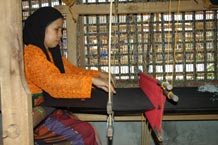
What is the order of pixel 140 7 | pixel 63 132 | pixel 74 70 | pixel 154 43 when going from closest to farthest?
pixel 63 132 < pixel 74 70 < pixel 140 7 < pixel 154 43

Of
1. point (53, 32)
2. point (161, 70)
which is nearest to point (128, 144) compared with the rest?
point (161, 70)

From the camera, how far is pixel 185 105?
2.14m

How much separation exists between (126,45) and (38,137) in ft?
4.72

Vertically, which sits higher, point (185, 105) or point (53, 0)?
point (53, 0)

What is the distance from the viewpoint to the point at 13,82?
125cm

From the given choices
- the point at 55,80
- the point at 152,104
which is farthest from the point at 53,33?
the point at 152,104

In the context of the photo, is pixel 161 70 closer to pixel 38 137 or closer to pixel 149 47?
pixel 149 47

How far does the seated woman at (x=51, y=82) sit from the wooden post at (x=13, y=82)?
628mm

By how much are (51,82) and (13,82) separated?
25.1 inches

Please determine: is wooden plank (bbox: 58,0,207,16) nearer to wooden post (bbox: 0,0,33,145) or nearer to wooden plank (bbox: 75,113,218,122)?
wooden plank (bbox: 75,113,218,122)

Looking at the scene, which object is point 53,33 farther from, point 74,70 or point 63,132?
point 63,132

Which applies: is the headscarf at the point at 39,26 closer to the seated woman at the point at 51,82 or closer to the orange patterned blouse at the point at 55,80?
the seated woman at the point at 51,82

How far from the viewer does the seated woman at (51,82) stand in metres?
1.92

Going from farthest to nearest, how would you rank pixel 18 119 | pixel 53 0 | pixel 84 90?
pixel 53 0
pixel 84 90
pixel 18 119
